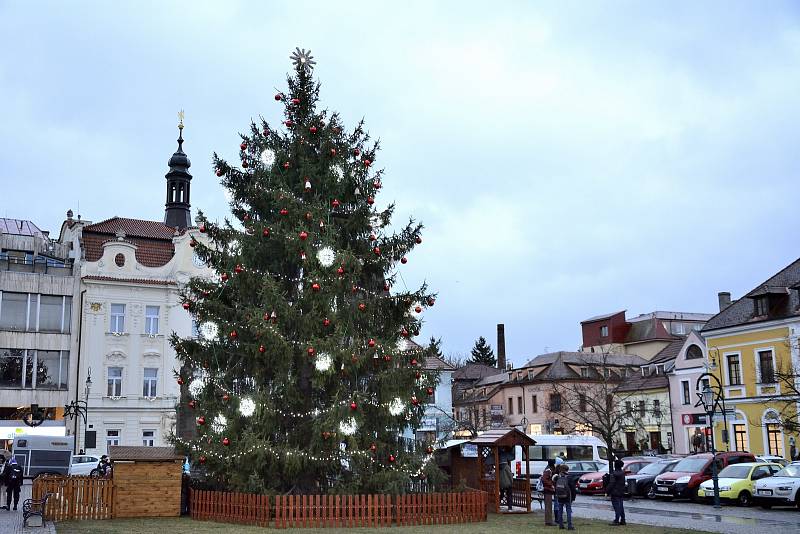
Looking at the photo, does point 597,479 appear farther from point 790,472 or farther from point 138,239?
point 138,239

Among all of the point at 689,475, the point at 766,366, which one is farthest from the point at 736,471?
the point at 766,366

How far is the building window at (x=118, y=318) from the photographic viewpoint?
5466 cm

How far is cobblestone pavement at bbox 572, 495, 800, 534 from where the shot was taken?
22.1 meters

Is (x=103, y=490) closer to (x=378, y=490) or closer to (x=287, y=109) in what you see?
(x=378, y=490)

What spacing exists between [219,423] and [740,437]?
1512 inches

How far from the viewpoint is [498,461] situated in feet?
82.7

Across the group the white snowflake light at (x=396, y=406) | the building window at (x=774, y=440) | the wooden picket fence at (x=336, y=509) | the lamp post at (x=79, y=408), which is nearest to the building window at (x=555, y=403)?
the building window at (x=774, y=440)

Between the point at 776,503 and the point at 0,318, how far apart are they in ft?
143

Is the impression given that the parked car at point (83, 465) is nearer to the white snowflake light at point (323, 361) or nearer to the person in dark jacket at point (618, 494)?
the white snowflake light at point (323, 361)

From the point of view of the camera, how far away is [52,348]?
53.4m

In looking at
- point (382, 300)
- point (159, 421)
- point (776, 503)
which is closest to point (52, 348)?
point (159, 421)

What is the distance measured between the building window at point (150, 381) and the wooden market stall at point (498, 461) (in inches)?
1270

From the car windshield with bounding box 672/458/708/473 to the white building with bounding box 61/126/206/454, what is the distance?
3019cm

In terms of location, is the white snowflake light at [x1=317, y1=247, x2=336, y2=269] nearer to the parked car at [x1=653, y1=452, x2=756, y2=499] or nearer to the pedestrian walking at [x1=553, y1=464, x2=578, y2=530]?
the pedestrian walking at [x1=553, y1=464, x2=578, y2=530]
